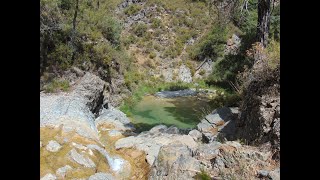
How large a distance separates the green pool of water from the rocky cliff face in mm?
4546

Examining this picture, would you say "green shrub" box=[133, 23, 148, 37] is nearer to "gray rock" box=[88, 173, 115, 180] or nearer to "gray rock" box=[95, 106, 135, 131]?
"gray rock" box=[95, 106, 135, 131]

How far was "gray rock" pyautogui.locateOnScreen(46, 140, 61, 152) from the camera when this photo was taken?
8429 millimetres

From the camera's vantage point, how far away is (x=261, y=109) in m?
7.98

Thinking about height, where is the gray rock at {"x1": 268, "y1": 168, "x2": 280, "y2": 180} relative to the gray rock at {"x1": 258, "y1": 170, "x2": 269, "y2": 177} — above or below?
above

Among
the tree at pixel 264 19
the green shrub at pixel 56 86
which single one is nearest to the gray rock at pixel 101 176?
the green shrub at pixel 56 86

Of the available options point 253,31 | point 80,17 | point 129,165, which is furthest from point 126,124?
point 253,31

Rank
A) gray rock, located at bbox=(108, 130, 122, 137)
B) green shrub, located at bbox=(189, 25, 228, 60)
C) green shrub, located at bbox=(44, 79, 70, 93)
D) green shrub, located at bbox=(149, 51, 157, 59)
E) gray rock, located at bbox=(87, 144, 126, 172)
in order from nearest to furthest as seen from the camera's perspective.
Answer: gray rock, located at bbox=(87, 144, 126, 172) → gray rock, located at bbox=(108, 130, 122, 137) → green shrub, located at bbox=(44, 79, 70, 93) → green shrub, located at bbox=(189, 25, 228, 60) → green shrub, located at bbox=(149, 51, 157, 59)

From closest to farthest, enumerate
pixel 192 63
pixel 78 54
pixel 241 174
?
1. pixel 241 174
2. pixel 78 54
3. pixel 192 63

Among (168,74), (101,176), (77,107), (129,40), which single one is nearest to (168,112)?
(77,107)

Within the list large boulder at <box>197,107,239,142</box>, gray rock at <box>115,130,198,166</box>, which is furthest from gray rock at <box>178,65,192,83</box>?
gray rock at <box>115,130,198,166</box>

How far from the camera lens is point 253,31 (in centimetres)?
2308

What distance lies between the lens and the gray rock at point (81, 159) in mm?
8180
